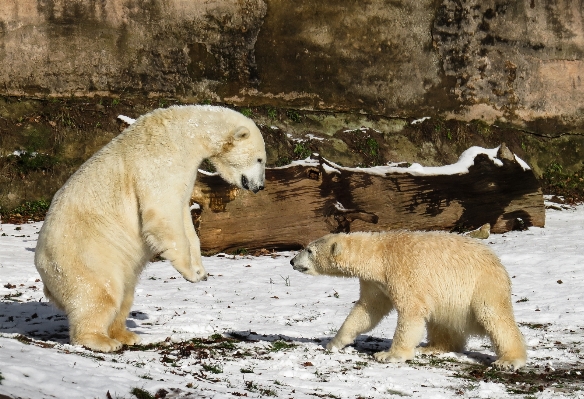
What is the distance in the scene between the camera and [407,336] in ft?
21.0

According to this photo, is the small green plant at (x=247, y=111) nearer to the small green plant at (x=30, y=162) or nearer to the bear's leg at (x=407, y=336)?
the small green plant at (x=30, y=162)

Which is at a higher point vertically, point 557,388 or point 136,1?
point 136,1

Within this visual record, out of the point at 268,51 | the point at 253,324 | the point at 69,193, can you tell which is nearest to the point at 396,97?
the point at 268,51

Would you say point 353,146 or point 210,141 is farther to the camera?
point 353,146

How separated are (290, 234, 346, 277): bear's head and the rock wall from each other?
8.34 meters

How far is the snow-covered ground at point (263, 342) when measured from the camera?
5.00 m

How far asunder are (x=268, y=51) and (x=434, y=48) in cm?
343

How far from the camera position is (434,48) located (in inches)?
638

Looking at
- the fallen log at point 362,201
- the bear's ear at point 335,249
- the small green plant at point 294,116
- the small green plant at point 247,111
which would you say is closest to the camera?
the bear's ear at point 335,249

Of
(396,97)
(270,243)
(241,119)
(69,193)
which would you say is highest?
(241,119)

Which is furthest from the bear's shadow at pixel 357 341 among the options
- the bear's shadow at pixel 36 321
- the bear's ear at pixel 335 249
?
the bear's shadow at pixel 36 321

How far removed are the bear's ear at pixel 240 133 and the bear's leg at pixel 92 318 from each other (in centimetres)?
164

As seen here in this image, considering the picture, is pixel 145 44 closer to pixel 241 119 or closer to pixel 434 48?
pixel 434 48

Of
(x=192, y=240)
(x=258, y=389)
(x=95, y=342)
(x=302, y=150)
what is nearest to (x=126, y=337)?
(x=95, y=342)
